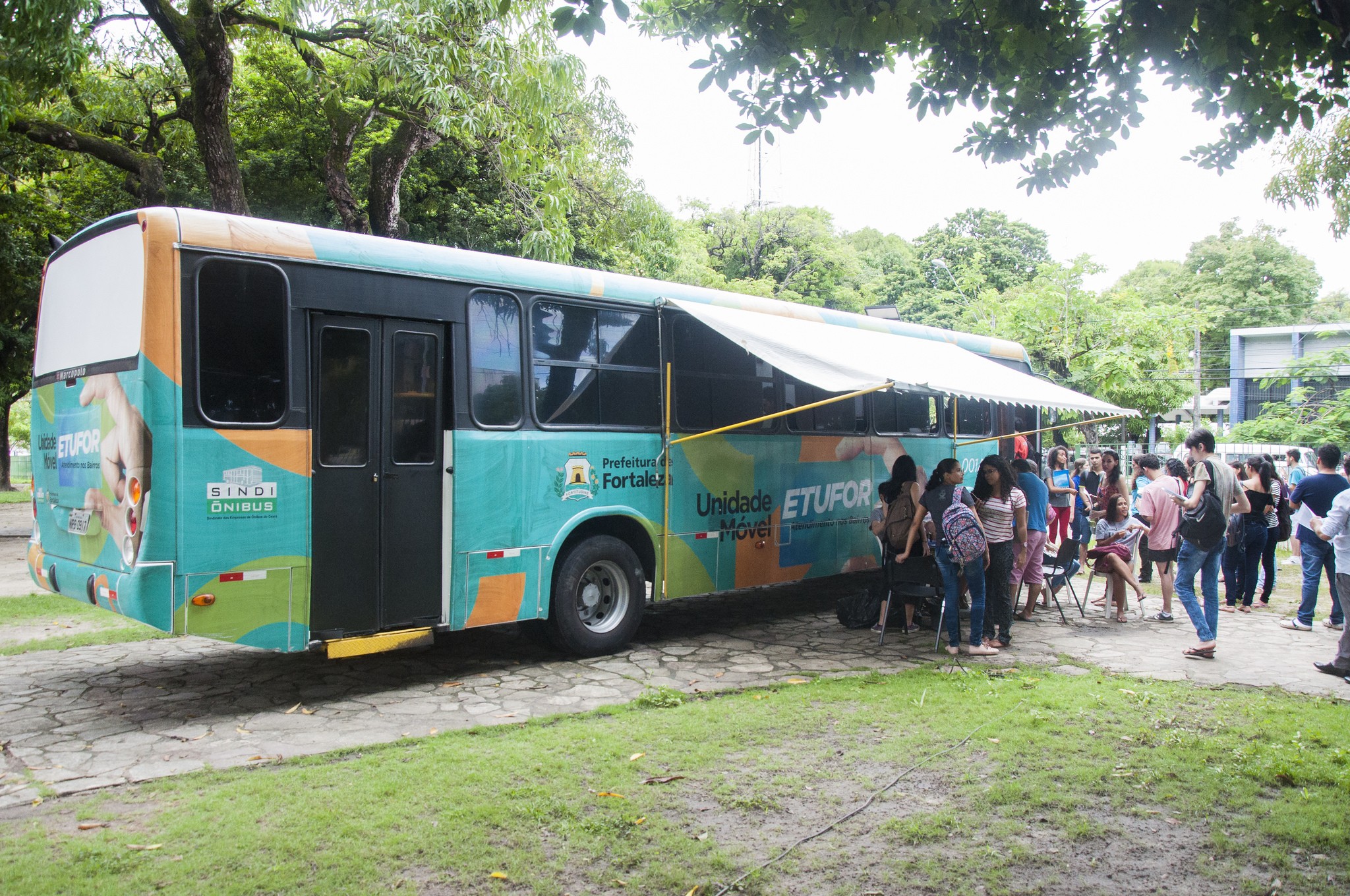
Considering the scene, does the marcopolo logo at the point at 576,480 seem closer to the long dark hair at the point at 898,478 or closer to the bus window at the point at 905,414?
the long dark hair at the point at 898,478

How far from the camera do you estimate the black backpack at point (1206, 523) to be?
7645mm

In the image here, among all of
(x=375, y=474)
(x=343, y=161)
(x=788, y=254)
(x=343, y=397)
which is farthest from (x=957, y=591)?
(x=788, y=254)

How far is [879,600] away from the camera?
29.6ft

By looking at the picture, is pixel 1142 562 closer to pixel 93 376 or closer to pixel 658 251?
pixel 93 376

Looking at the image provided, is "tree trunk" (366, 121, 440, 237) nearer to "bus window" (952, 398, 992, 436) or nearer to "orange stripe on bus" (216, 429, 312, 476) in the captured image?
"bus window" (952, 398, 992, 436)

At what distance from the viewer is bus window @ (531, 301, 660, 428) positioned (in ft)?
24.1

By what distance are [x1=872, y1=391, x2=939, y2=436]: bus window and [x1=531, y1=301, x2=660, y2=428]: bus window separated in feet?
11.7

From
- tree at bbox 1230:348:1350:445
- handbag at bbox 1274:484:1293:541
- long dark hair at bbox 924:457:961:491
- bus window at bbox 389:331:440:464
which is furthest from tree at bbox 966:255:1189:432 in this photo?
bus window at bbox 389:331:440:464

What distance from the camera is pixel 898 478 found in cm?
855

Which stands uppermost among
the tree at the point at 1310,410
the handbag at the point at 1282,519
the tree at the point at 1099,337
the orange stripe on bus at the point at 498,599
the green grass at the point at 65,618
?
the tree at the point at 1099,337

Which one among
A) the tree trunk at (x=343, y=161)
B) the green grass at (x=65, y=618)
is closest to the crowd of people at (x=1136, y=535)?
the green grass at (x=65, y=618)

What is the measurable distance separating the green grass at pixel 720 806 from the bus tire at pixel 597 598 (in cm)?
145

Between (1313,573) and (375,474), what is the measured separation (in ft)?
29.0

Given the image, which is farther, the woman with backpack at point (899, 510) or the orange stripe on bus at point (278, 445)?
the woman with backpack at point (899, 510)
